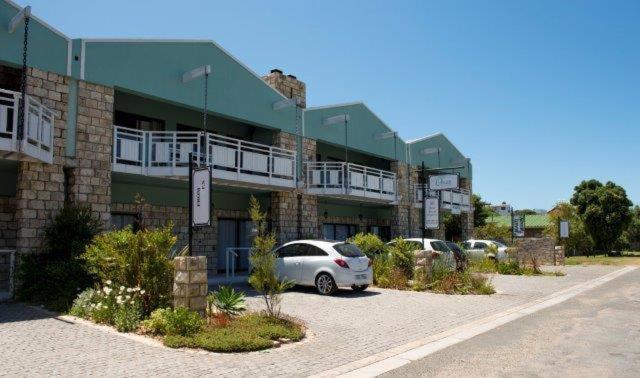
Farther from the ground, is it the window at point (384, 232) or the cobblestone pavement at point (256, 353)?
the window at point (384, 232)

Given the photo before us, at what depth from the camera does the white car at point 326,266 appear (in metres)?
14.4

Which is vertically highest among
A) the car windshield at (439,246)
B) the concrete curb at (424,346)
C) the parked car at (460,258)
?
the car windshield at (439,246)

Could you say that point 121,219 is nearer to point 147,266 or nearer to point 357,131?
point 147,266

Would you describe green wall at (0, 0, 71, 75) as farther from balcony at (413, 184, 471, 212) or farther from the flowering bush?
balcony at (413, 184, 471, 212)

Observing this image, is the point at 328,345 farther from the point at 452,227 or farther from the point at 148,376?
the point at 452,227

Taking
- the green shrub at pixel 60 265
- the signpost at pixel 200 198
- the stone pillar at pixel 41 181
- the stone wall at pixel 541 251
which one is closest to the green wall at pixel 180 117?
the stone pillar at pixel 41 181

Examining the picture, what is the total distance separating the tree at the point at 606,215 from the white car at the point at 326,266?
3952cm

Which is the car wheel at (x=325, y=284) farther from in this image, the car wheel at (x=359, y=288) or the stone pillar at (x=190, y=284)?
the stone pillar at (x=190, y=284)

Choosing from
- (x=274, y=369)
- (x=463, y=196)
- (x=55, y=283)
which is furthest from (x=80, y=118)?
(x=463, y=196)

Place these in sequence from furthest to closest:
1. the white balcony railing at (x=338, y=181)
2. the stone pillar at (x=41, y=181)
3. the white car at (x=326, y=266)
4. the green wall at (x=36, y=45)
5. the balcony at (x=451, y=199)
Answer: the balcony at (x=451, y=199), the white balcony railing at (x=338, y=181), the white car at (x=326, y=266), the green wall at (x=36, y=45), the stone pillar at (x=41, y=181)

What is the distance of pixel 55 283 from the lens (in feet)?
39.4

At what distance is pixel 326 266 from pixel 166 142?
652cm

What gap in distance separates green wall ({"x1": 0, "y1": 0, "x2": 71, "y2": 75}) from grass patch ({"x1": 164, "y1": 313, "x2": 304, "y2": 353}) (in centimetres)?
957

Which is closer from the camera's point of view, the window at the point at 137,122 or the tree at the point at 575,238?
the window at the point at 137,122
